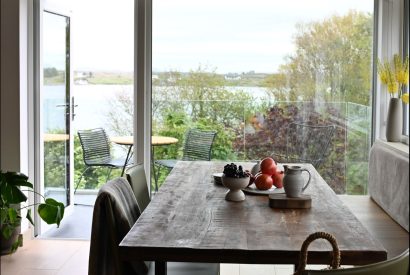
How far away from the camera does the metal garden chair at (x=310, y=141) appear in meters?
5.01

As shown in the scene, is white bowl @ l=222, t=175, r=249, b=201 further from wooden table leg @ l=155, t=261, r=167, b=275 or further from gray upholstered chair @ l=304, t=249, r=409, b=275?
gray upholstered chair @ l=304, t=249, r=409, b=275

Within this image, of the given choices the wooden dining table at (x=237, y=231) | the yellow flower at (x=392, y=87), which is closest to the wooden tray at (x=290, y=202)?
the wooden dining table at (x=237, y=231)

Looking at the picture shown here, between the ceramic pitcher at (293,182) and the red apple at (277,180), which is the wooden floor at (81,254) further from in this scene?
the ceramic pitcher at (293,182)

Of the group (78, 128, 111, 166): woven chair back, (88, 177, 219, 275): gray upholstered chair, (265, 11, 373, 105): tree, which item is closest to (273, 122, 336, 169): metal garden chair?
(265, 11, 373, 105): tree

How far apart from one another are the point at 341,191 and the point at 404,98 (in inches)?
37.1

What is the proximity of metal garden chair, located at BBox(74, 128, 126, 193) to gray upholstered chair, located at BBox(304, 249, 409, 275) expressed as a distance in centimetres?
370

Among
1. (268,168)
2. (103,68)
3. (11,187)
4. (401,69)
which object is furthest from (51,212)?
(401,69)

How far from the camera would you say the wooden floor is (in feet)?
13.0

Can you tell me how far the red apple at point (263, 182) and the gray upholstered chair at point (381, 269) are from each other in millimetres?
1297

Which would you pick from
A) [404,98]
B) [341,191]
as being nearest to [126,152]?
[341,191]

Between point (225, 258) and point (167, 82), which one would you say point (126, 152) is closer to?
point (167, 82)

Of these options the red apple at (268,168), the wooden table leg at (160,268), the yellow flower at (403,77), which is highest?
the yellow flower at (403,77)

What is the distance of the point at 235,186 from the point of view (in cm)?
285

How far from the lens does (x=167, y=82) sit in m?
5.06
